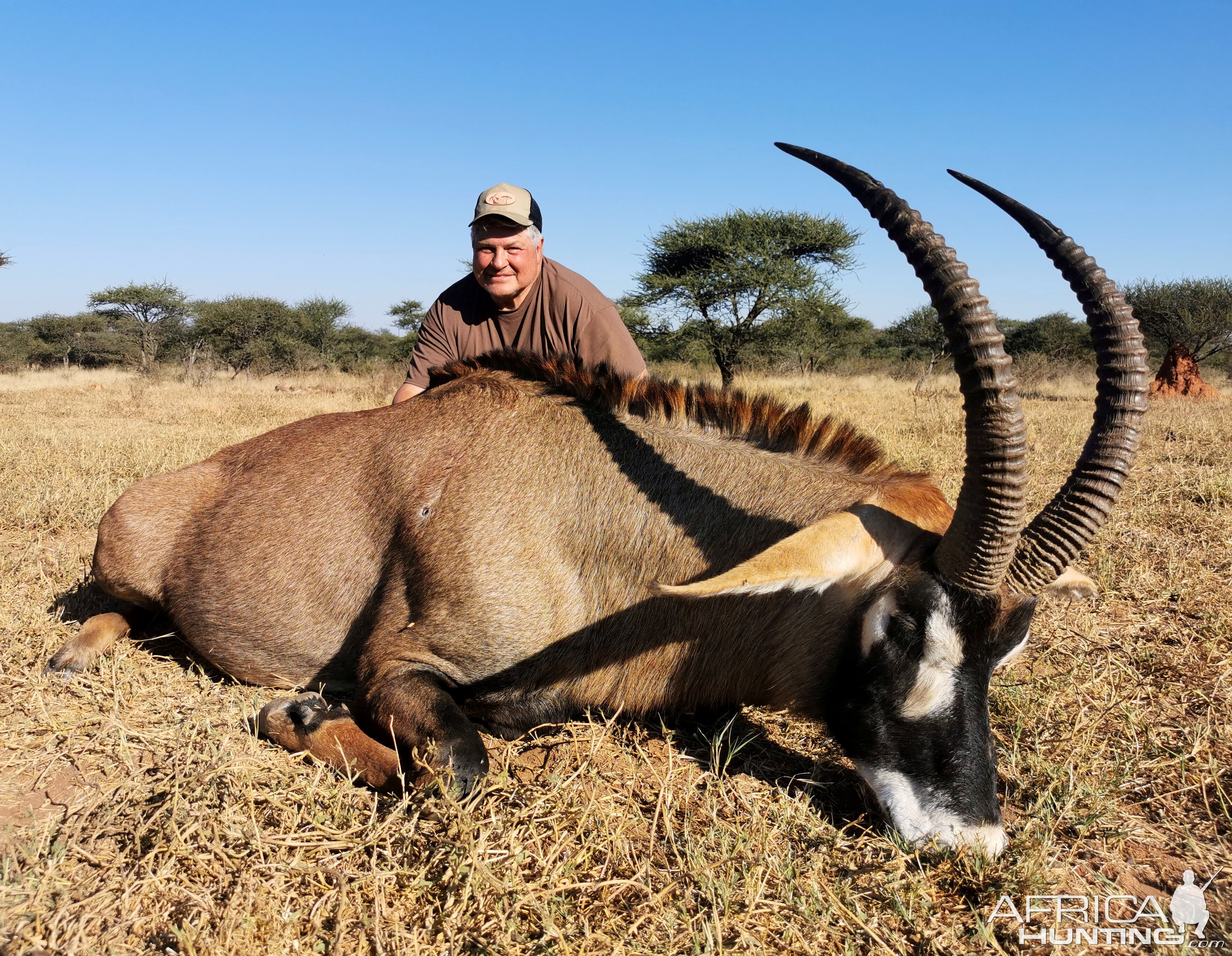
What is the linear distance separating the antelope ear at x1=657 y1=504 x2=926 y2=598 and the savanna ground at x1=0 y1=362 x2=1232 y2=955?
84 centimetres

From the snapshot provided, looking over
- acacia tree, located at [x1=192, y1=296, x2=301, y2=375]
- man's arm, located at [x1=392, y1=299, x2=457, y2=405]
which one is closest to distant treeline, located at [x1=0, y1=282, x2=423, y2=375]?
acacia tree, located at [x1=192, y1=296, x2=301, y2=375]

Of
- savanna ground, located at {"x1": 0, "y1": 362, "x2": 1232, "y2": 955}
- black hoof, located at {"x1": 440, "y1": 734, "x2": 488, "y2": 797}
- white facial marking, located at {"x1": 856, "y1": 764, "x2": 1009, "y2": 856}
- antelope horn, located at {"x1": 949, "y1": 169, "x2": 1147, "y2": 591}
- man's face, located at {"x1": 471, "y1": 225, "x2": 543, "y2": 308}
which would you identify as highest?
man's face, located at {"x1": 471, "y1": 225, "x2": 543, "y2": 308}

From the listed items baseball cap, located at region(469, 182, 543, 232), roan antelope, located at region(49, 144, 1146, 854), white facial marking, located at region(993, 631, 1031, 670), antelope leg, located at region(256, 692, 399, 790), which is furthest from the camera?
baseball cap, located at region(469, 182, 543, 232)

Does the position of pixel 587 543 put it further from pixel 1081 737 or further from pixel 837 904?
pixel 1081 737

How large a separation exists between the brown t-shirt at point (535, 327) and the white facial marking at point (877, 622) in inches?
122

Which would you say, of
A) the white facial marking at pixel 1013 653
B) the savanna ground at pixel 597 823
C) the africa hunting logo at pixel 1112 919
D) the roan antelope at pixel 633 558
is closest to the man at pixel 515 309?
the roan antelope at pixel 633 558

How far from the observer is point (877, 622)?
2900 mm

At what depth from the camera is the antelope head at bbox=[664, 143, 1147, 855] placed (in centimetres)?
264

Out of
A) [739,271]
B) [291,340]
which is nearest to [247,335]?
[291,340]

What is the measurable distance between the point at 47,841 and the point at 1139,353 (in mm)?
4229

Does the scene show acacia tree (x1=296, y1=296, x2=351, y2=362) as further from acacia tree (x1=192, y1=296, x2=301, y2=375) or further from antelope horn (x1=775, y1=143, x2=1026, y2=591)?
antelope horn (x1=775, y1=143, x2=1026, y2=591)

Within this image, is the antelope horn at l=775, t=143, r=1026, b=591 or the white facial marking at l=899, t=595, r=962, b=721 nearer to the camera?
the antelope horn at l=775, t=143, r=1026, b=591

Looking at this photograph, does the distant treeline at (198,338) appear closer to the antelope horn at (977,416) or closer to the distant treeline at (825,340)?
the distant treeline at (825,340)

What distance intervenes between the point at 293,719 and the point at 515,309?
3485 mm
